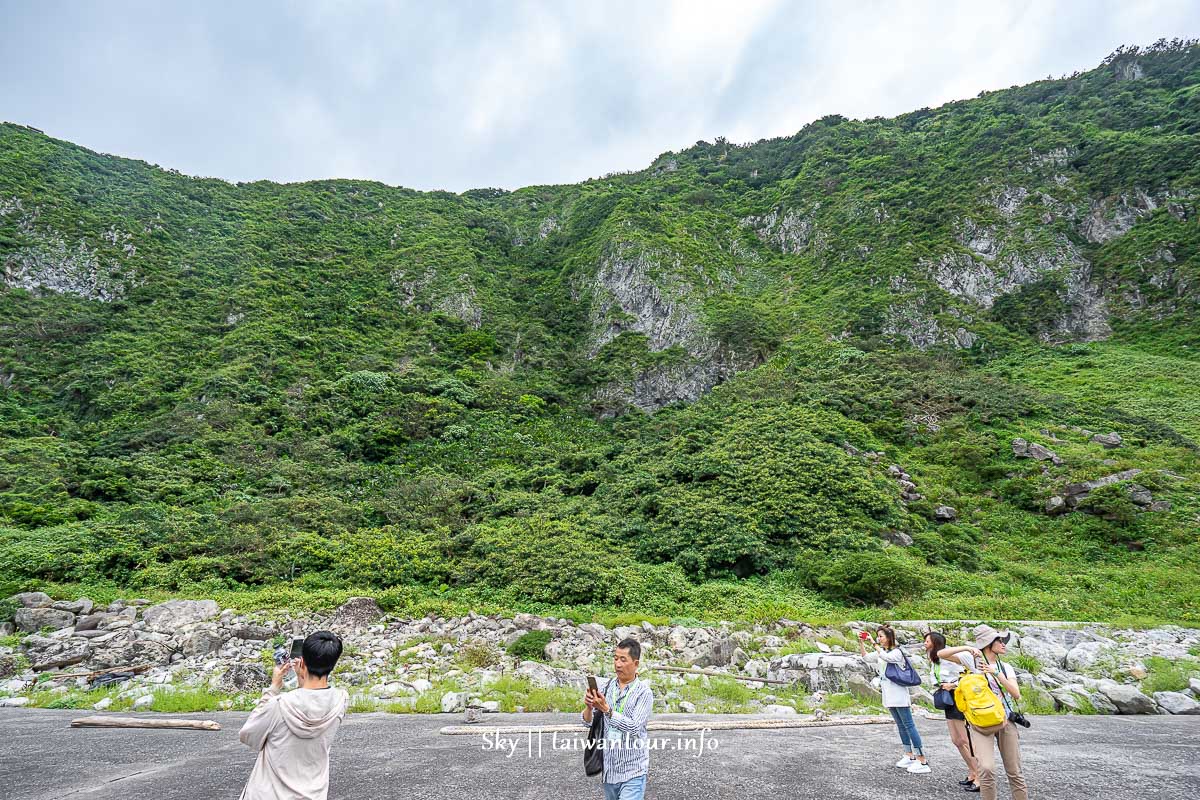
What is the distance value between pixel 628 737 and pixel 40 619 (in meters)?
18.8

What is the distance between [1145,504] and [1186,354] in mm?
21385

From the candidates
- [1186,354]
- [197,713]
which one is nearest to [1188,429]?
[1186,354]

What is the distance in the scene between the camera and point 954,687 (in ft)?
15.7

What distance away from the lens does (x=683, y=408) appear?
Answer: 35375 mm

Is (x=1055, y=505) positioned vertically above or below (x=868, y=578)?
above

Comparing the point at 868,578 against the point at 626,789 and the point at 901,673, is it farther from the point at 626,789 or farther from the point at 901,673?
the point at 626,789

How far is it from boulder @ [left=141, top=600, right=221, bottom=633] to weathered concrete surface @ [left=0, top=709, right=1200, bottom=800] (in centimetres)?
654

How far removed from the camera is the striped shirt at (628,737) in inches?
127

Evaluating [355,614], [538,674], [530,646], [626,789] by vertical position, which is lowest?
[538,674]

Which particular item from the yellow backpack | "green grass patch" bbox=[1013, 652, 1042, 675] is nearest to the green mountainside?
"green grass patch" bbox=[1013, 652, 1042, 675]

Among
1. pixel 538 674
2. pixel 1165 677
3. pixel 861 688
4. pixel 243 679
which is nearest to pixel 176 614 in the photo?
pixel 243 679

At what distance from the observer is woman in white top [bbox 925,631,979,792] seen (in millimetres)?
4746

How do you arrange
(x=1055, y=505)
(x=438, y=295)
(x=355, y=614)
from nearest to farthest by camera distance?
(x=355, y=614)
(x=1055, y=505)
(x=438, y=295)

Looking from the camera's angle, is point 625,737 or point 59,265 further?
point 59,265
